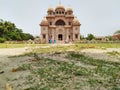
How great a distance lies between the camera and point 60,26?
2746 inches

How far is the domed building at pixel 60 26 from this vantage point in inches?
2699

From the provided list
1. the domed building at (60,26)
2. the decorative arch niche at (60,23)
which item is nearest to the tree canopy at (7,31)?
the domed building at (60,26)

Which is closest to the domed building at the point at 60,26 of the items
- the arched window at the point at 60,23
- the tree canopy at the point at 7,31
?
the arched window at the point at 60,23

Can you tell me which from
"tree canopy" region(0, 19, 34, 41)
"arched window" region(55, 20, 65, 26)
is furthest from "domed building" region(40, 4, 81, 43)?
"tree canopy" region(0, 19, 34, 41)

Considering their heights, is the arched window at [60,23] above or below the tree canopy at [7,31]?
above

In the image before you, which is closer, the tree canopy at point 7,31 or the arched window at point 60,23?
the tree canopy at point 7,31

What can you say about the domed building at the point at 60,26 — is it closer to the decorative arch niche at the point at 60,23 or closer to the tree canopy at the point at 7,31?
the decorative arch niche at the point at 60,23

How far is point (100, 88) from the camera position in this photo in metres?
5.87

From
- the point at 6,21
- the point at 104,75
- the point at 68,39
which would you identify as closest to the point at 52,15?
the point at 68,39

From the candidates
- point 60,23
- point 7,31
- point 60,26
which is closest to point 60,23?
point 60,23

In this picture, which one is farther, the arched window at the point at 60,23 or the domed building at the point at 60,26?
the arched window at the point at 60,23

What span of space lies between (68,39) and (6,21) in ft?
66.7

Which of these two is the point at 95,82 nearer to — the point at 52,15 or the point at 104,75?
the point at 104,75

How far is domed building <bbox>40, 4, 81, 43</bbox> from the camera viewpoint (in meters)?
68.6
